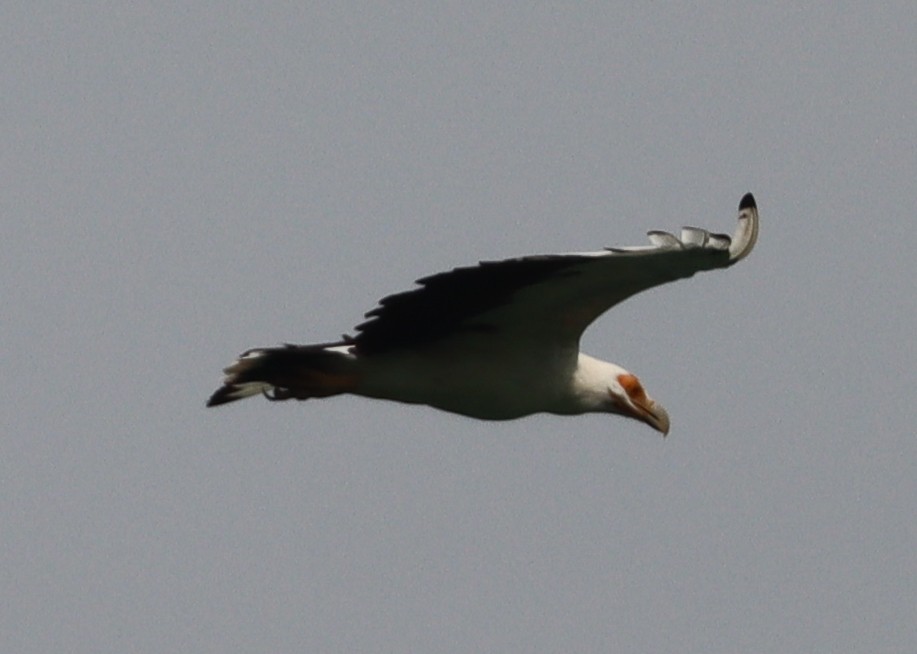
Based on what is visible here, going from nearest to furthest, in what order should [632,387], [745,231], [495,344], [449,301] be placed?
[449,301] → [745,231] → [495,344] → [632,387]

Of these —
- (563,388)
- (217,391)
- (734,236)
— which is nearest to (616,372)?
(563,388)

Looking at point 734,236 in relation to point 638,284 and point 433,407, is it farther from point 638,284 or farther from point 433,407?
point 433,407

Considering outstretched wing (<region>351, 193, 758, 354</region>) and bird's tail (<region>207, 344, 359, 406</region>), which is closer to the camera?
outstretched wing (<region>351, 193, 758, 354</region>)

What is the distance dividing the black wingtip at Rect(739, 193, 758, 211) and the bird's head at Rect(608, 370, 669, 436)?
1.53 meters

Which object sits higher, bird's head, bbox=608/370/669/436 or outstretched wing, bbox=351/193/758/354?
outstretched wing, bbox=351/193/758/354

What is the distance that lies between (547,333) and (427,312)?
1.09 meters

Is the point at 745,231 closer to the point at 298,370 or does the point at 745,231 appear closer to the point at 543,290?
the point at 543,290

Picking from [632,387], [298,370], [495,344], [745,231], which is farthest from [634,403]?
[298,370]

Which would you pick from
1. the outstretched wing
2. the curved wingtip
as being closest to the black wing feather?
the outstretched wing

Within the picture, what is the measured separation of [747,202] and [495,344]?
1678 mm

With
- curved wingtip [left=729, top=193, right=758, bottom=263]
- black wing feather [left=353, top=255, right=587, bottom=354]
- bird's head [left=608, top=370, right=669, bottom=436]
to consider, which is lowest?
bird's head [left=608, top=370, right=669, bottom=436]

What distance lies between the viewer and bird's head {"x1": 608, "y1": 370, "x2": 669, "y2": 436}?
14.4 meters

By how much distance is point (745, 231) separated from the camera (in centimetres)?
1316

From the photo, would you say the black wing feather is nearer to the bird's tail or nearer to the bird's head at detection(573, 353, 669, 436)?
the bird's tail
